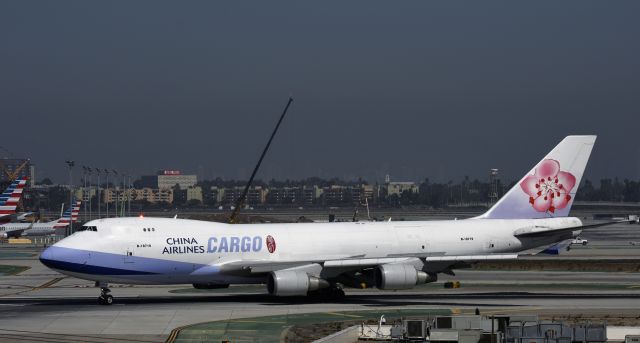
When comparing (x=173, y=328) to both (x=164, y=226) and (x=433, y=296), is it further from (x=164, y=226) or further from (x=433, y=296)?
(x=433, y=296)

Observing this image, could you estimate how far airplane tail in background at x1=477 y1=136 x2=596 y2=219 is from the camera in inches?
2157

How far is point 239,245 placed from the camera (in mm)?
50312

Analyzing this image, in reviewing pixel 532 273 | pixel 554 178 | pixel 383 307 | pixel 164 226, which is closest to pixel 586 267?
pixel 532 273

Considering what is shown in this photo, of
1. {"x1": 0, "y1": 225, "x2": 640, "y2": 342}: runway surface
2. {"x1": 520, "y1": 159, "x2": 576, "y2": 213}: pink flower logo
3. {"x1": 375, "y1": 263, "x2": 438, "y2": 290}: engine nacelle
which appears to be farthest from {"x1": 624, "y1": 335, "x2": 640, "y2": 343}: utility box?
{"x1": 520, "y1": 159, "x2": 576, "y2": 213}: pink flower logo

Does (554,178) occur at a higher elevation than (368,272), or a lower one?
higher

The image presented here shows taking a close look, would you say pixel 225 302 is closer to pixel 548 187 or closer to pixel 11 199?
pixel 548 187

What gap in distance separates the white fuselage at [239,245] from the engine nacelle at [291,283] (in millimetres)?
1067

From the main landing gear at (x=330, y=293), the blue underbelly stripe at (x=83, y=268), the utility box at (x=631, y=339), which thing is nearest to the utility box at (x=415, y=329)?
the utility box at (x=631, y=339)

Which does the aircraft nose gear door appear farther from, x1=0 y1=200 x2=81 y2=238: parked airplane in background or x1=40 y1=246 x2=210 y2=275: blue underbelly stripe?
x1=0 y1=200 x2=81 y2=238: parked airplane in background

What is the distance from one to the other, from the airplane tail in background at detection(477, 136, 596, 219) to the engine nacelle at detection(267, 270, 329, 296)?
12.0 m

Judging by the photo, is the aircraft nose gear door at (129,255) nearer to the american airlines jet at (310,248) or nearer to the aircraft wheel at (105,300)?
the american airlines jet at (310,248)

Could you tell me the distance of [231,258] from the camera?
50000 mm

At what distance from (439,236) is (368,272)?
490 centimetres

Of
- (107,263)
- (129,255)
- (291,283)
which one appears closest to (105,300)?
(107,263)
